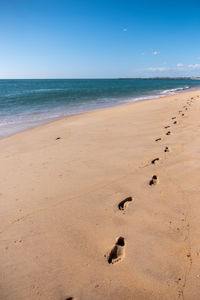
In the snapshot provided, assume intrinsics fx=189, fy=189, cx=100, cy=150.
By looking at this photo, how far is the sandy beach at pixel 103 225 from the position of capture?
1947mm

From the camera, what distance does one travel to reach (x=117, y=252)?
2256mm

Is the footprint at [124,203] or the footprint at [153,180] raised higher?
the footprint at [153,180]

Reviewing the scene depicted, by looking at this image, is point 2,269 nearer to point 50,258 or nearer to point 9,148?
point 50,258

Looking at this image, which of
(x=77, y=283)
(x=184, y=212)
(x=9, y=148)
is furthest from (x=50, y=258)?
(x=9, y=148)

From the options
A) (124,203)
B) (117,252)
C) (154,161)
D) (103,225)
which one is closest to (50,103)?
(154,161)

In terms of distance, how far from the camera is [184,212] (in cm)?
276

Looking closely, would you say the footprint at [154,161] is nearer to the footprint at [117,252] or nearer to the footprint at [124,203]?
the footprint at [124,203]

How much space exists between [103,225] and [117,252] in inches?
19.3

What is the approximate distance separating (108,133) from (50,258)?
18.2 feet

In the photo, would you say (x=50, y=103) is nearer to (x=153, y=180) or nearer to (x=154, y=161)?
(x=154, y=161)

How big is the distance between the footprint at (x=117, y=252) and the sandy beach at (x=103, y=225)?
1 cm

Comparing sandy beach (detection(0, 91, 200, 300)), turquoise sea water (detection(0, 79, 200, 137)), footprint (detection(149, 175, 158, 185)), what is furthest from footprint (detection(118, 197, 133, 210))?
turquoise sea water (detection(0, 79, 200, 137))

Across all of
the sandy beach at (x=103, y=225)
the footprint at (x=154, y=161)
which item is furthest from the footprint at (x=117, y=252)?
the footprint at (x=154, y=161)

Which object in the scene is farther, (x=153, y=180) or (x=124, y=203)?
(x=153, y=180)
